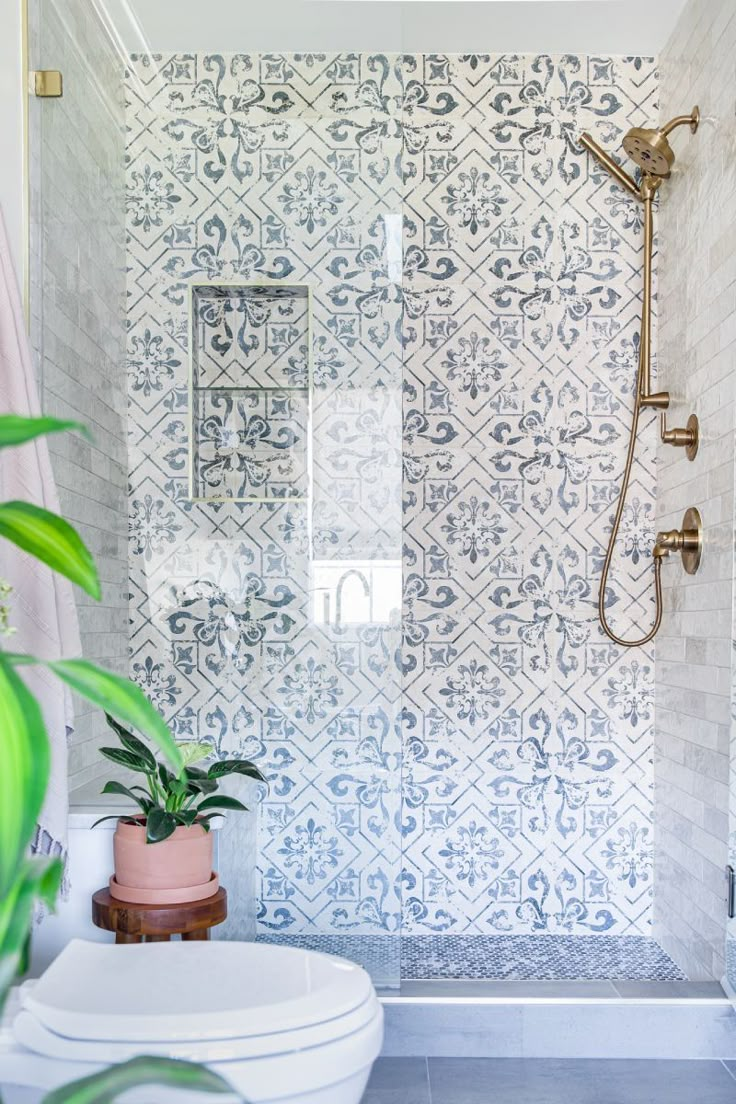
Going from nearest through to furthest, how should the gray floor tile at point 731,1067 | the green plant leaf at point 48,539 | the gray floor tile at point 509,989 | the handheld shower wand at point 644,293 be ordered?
the green plant leaf at point 48,539 → the gray floor tile at point 731,1067 → the gray floor tile at point 509,989 → the handheld shower wand at point 644,293

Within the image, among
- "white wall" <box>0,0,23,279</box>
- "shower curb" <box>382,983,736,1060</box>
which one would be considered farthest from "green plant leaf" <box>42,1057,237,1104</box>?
"white wall" <box>0,0,23,279</box>

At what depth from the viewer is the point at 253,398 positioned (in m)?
2.30

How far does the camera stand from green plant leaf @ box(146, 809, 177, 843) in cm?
190

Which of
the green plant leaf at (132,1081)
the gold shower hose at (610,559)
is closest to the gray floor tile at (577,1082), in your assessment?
the gold shower hose at (610,559)

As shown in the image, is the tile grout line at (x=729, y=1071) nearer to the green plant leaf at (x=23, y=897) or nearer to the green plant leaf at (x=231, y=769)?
the green plant leaf at (x=231, y=769)

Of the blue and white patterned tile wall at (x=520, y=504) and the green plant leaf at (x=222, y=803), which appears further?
the blue and white patterned tile wall at (x=520, y=504)

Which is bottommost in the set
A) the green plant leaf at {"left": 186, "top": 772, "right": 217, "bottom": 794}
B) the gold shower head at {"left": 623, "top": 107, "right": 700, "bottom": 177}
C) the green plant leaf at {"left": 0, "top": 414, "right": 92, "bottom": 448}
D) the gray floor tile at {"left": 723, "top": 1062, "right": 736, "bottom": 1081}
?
the gray floor tile at {"left": 723, "top": 1062, "right": 736, "bottom": 1081}

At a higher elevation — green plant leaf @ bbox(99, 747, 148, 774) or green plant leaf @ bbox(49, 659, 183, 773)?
green plant leaf @ bbox(49, 659, 183, 773)

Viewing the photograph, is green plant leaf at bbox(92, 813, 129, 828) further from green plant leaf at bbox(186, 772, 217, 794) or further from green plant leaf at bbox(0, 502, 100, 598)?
green plant leaf at bbox(0, 502, 100, 598)

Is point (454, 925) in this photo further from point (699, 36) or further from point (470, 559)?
point (699, 36)

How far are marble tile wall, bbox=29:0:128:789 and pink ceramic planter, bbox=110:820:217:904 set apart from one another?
40 centimetres

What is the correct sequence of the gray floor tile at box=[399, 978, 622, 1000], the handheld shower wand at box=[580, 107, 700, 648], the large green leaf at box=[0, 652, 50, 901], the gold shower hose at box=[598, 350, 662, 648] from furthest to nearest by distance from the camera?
the gold shower hose at box=[598, 350, 662, 648] → the handheld shower wand at box=[580, 107, 700, 648] → the gray floor tile at box=[399, 978, 622, 1000] → the large green leaf at box=[0, 652, 50, 901]

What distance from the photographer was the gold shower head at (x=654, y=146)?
107 inches

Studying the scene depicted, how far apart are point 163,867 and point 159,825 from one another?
82 millimetres
